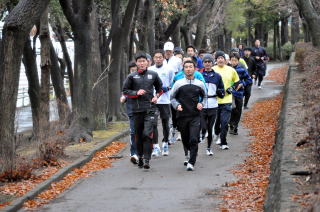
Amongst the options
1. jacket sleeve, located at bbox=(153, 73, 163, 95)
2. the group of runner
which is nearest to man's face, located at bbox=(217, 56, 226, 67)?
the group of runner

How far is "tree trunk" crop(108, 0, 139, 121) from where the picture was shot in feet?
64.4

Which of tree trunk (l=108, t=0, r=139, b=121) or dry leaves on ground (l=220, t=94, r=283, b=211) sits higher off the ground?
tree trunk (l=108, t=0, r=139, b=121)

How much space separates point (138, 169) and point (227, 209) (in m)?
3.80

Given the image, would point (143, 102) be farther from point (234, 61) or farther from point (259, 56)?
point (259, 56)

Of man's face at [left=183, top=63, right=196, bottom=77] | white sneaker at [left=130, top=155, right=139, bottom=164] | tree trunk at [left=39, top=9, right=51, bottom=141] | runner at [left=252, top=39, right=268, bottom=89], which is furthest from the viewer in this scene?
Answer: runner at [left=252, top=39, right=268, bottom=89]

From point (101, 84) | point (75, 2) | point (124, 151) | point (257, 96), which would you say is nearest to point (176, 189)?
point (124, 151)

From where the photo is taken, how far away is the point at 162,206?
348 inches

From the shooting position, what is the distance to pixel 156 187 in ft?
33.6

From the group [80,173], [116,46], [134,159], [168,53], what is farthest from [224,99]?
[116,46]

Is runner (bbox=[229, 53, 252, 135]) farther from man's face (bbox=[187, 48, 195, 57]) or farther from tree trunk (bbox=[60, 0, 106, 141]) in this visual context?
tree trunk (bbox=[60, 0, 106, 141])

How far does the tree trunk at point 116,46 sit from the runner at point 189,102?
8.15 metres

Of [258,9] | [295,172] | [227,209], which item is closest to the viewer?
[295,172]

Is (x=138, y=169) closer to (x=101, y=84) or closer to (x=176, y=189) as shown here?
(x=176, y=189)

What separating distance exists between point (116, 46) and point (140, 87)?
326 inches
